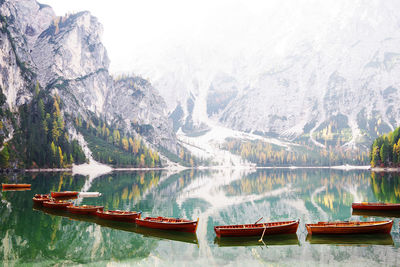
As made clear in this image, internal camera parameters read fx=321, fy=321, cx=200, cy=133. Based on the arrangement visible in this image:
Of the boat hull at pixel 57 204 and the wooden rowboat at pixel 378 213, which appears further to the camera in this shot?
the boat hull at pixel 57 204

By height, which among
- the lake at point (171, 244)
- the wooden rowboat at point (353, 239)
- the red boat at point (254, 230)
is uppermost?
the red boat at point (254, 230)

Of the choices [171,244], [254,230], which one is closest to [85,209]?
[171,244]

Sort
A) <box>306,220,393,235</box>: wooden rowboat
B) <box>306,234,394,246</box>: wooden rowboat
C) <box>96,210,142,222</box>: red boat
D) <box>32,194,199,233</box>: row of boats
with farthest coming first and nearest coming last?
1. <box>96,210,142,222</box>: red boat
2. <box>32,194,199,233</box>: row of boats
3. <box>306,220,393,235</box>: wooden rowboat
4. <box>306,234,394,246</box>: wooden rowboat

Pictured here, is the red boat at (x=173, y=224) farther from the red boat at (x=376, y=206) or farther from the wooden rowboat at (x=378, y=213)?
the red boat at (x=376, y=206)

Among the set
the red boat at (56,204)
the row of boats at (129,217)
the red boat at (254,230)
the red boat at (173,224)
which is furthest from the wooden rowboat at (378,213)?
the red boat at (56,204)

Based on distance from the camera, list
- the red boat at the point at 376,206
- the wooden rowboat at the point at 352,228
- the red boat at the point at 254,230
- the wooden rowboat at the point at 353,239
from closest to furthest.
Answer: the wooden rowboat at the point at 353,239 < the red boat at the point at 254,230 < the wooden rowboat at the point at 352,228 < the red boat at the point at 376,206

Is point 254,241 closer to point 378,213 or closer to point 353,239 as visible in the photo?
point 353,239

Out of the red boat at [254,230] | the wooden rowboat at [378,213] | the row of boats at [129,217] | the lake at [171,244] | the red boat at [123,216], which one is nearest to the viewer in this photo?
the lake at [171,244]

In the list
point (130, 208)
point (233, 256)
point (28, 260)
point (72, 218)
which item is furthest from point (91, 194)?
point (233, 256)

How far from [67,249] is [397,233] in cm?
3891

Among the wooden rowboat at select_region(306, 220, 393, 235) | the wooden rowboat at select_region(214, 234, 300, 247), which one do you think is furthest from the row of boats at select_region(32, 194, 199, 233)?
the wooden rowboat at select_region(306, 220, 393, 235)

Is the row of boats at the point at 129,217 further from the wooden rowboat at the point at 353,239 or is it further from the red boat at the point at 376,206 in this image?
the red boat at the point at 376,206

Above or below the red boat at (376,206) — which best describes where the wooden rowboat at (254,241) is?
below

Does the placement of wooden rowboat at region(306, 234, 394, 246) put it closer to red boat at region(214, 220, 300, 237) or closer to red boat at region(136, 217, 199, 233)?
red boat at region(214, 220, 300, 237)
